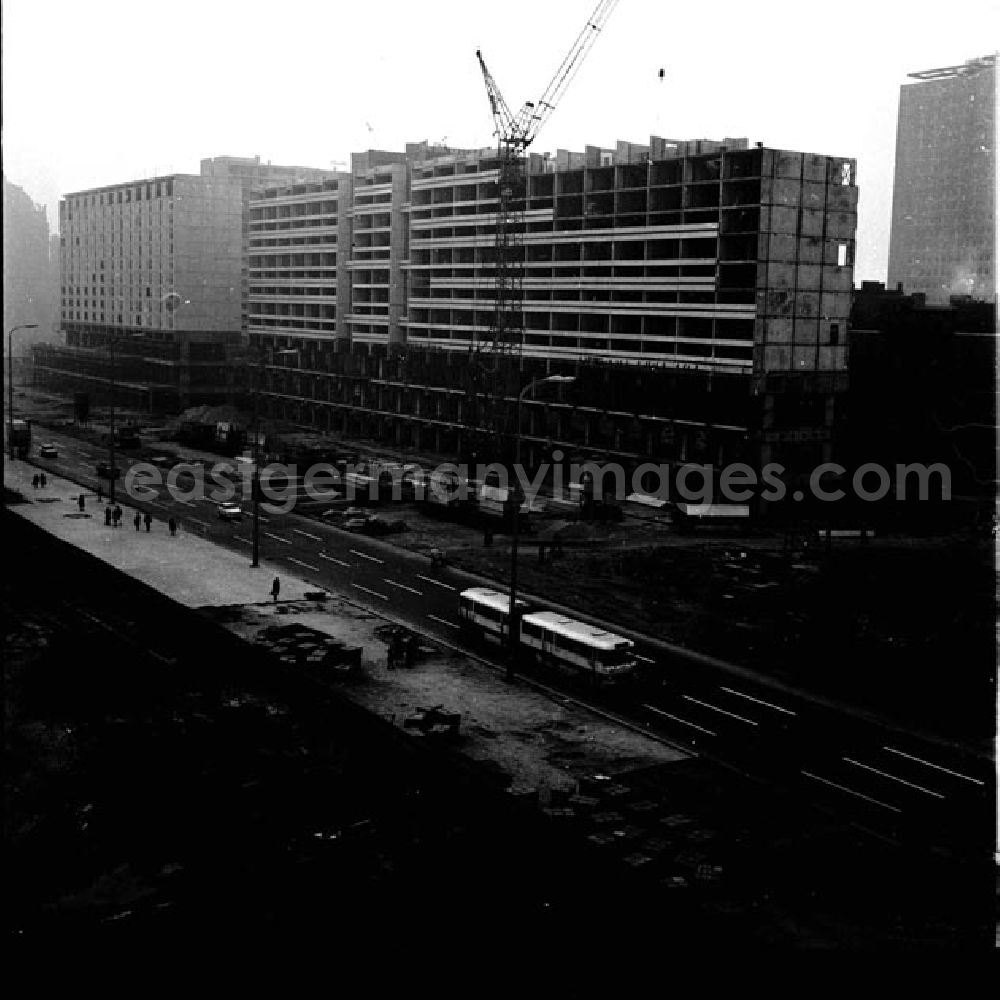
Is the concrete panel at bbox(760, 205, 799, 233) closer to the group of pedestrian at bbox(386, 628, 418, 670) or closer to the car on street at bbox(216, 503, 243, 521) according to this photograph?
the car on street at bbox(216, 503, 243, 521)

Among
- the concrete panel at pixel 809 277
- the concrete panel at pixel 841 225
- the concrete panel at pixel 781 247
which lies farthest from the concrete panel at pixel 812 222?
the concrete panel at pixel 809 277

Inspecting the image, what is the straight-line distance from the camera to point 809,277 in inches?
2886

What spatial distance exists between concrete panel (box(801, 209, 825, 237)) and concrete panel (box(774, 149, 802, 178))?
8.24 ft

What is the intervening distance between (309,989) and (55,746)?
14.7 meters

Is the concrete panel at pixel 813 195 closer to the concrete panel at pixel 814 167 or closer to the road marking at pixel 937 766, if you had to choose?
the concrete panel at pixel 814 167

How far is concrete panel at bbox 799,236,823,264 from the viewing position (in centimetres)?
7262

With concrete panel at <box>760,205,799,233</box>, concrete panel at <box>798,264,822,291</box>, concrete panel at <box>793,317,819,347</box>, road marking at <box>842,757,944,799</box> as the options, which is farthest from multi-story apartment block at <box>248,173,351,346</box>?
road marking at <box>842,757,944,799</box>

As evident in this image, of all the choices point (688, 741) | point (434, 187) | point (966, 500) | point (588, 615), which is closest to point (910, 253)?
point (434, 187)

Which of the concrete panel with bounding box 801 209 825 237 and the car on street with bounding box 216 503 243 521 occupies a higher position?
the concrete panel with bounding box 801 209 825 237

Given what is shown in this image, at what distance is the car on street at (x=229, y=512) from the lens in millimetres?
63562

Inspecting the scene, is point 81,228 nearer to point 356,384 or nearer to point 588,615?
point 356,384

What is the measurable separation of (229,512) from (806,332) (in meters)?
37.3

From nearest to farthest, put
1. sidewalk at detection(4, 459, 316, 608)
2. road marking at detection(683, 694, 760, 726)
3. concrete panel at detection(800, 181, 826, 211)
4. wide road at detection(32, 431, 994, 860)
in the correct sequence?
wide road at detection(32, 431, 994, 860), road marking at detection(683, 694, 760, 726), sidewalk at detection(4, 459, 316, 608), concrete panel at detection(800, 181, 826, 211)

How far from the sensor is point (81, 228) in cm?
15975
